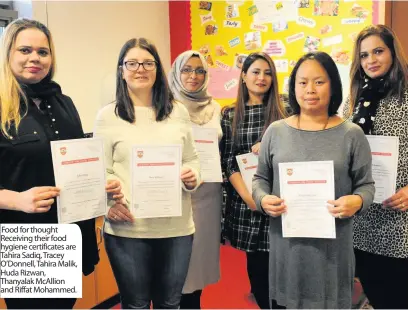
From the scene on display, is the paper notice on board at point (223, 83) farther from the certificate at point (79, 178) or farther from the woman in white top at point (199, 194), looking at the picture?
the certificate at point (79, 178)

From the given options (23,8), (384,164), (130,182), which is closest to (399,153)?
(384,164)

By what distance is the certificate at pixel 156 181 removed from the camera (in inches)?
62.0

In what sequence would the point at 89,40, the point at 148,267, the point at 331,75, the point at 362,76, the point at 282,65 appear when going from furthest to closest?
the point at 282,65 → the point at 89,40 → the point at 362,76 → the point at 148,267 → the point at 331,75

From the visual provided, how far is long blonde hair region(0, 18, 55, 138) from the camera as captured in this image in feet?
4.60

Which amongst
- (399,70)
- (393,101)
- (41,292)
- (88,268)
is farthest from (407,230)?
(41,292)

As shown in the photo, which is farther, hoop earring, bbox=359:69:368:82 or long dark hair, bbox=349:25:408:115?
hoop earring, bbox=359:69:368:82

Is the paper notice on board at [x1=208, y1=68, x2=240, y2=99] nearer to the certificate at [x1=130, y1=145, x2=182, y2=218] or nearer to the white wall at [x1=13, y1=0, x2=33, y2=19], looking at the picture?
the white wall at [x1=13, y1=0, x2=33, y2=19]

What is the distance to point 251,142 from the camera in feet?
6.82

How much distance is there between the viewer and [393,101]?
1741 mm

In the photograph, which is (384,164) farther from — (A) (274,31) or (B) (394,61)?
(A) (274,31)

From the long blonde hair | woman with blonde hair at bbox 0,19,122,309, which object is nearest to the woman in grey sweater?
woman with blonde hair at bbox 0,19,122,309

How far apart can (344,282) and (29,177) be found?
1.19m

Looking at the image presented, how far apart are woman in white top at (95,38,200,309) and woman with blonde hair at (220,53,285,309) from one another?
1.52 feet

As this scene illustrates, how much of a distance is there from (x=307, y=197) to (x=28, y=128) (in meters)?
1.00
